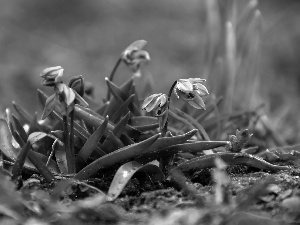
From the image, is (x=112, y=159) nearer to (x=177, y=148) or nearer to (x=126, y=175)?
(x=126, y=175)

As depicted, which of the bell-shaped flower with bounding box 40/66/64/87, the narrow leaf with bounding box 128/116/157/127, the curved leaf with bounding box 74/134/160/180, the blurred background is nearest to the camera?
the bell-shaped flower with bounding box 40/66/64/87

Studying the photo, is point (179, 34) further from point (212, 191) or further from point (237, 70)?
point (212, 191)

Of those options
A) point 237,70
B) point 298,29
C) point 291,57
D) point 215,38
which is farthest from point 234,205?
point 298,29

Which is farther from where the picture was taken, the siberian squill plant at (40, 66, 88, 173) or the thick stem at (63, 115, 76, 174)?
the thick stem at (63, 115, 76, 174)

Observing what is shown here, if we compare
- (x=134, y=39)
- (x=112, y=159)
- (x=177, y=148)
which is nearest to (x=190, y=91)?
(x=177, y=148)

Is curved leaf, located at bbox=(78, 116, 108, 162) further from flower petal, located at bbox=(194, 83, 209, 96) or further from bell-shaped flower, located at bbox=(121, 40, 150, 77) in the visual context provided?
bell-shaped flower, located at bbox=(121, 40, 150, 77)

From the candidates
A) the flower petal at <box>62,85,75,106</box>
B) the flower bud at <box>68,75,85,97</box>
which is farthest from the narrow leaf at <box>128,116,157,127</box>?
the flower petal at <box>62,85,75,106</box>
